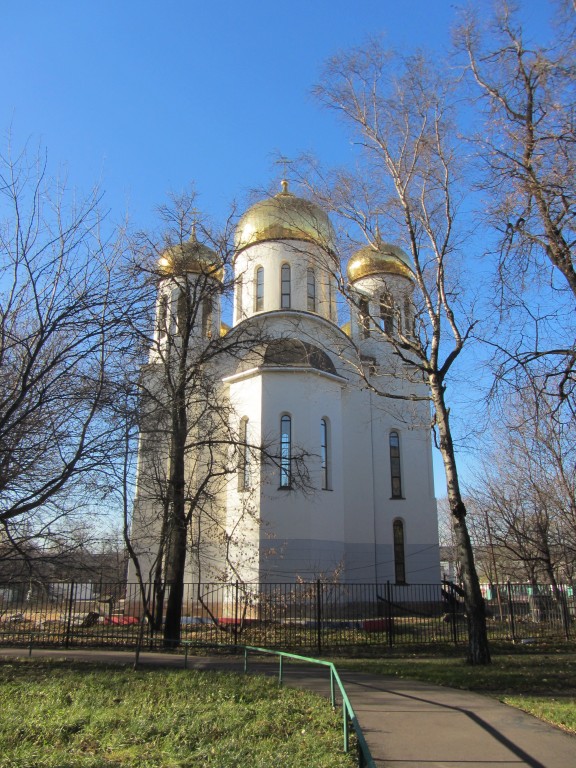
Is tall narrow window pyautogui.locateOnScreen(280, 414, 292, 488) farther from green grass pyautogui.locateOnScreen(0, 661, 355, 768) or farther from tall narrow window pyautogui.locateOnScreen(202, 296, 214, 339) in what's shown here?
green grass pyautogui.locateOnScreen(0, 661, 355, 768)

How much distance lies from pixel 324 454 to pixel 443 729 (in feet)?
54.4

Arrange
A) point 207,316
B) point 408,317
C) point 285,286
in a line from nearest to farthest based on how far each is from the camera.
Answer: point 408,317 → point 207,316 → point 285,286

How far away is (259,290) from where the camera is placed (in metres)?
26.7

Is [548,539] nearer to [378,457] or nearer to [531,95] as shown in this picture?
[378,457]

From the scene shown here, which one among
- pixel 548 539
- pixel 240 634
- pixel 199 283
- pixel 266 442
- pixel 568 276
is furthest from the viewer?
pixel 548 539

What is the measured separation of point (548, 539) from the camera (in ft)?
78.0

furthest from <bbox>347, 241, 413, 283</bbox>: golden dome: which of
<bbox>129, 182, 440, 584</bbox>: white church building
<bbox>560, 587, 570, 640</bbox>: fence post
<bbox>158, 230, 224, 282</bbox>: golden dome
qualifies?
<bbox>560, 587, 570, 640</bbox>: fence post

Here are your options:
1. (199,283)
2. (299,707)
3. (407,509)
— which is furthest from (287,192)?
(299,707)

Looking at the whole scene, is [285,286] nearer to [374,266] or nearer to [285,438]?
[374,266]

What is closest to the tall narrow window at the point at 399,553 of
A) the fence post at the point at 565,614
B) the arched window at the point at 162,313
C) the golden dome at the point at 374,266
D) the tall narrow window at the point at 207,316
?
the fence post at the point at 565,614

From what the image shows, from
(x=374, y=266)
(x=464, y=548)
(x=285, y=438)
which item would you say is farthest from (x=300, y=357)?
(x=464, y=548)

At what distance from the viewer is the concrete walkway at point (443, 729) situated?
5566 mm

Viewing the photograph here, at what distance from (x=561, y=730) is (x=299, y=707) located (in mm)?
2916

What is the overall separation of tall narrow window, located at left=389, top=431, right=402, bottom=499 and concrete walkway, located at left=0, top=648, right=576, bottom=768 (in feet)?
53.0
